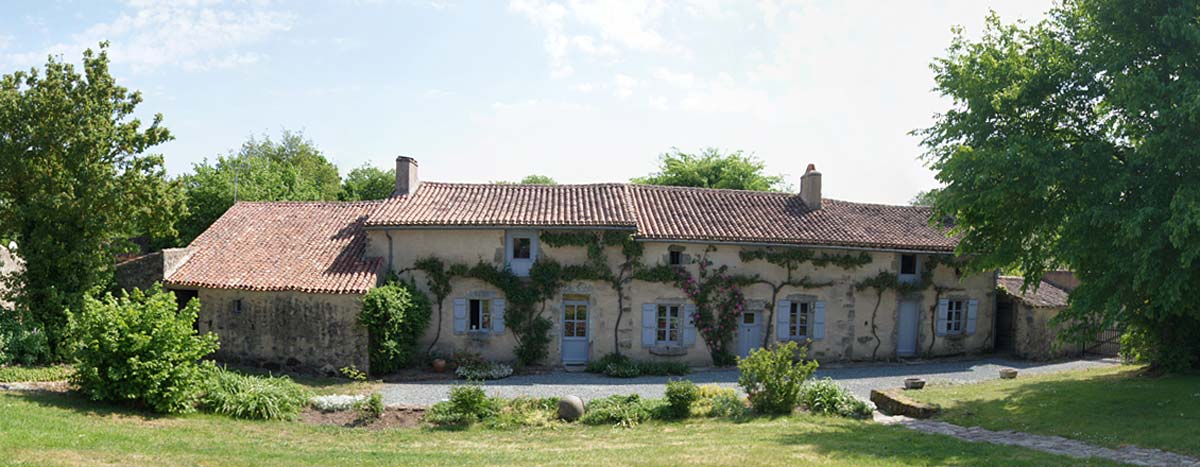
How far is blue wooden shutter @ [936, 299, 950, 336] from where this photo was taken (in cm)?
2512

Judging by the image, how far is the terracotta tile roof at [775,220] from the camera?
2295 centimetres

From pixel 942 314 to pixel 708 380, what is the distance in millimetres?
9784

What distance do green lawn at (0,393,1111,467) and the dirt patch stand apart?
48cm

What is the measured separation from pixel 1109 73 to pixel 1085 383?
757cm

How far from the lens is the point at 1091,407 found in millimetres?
15094

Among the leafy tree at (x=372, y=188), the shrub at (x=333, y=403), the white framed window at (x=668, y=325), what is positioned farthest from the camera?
the leafy tree at (x=372, y=188)

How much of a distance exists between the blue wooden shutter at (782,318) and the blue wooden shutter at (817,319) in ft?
2.69

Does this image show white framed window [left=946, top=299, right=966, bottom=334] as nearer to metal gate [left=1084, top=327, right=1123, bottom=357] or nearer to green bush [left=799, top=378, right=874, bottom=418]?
metal gate [left=1084, top=327, right=1123, bottom=357]

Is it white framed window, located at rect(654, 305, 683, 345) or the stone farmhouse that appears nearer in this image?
the stone farmhouse

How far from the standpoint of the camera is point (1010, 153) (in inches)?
607

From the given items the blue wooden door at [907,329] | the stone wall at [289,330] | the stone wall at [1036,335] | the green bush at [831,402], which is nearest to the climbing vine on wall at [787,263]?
the blue wooden door at [907,329]

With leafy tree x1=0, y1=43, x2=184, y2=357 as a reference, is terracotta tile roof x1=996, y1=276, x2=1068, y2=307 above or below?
below

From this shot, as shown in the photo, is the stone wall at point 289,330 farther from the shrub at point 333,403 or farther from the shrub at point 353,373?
the shrub at point 333,403

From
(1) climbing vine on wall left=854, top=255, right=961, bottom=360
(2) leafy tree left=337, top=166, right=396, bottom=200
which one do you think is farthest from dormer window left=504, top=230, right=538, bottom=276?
(2) leafy tree left=337, top=166, right=396, bottom=200
